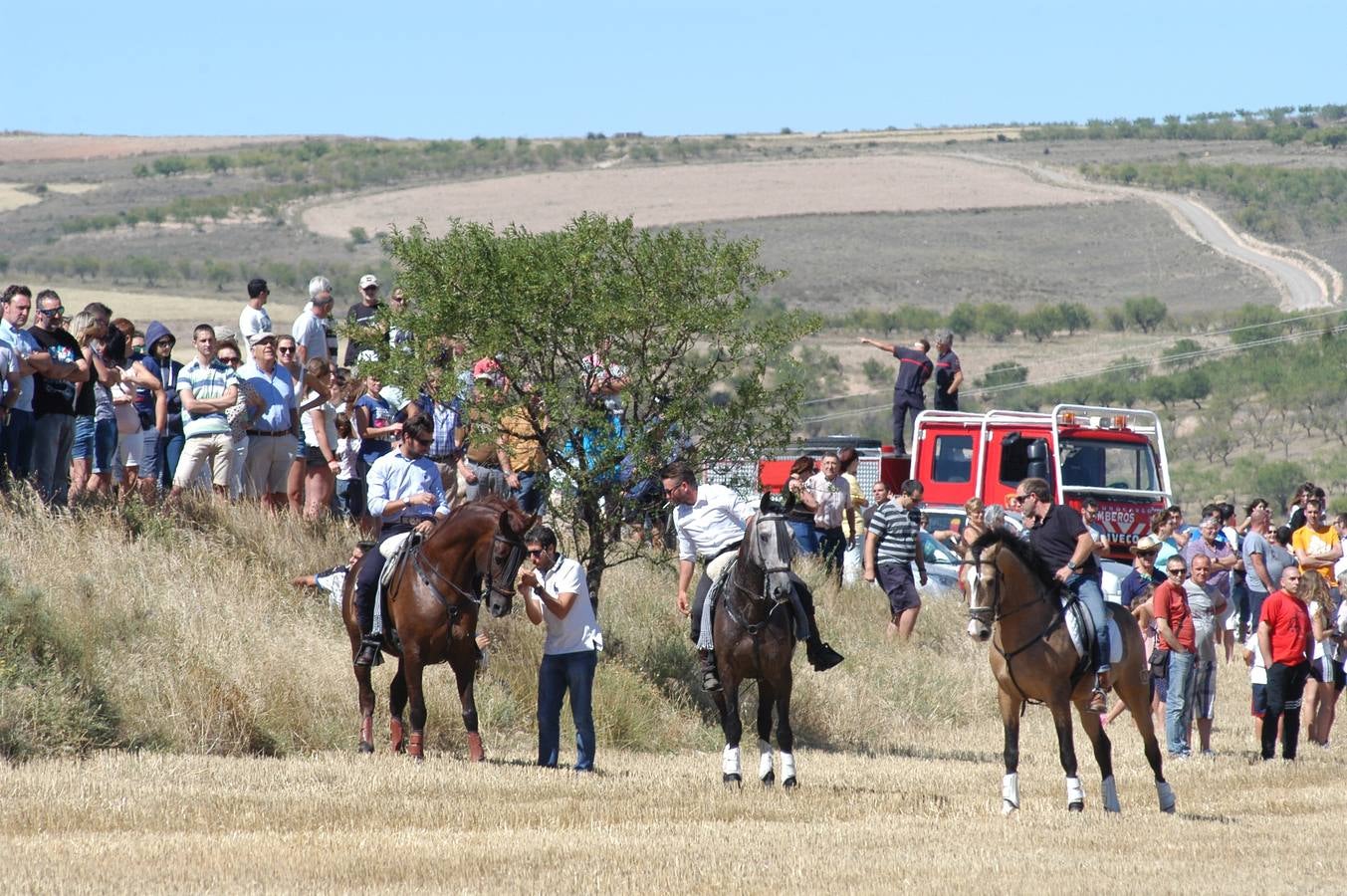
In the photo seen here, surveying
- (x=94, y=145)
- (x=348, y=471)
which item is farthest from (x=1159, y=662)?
(x=94, y=145)

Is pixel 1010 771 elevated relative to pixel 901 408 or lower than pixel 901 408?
lower

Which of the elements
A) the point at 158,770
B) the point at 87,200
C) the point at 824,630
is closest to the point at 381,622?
the point at 158,770

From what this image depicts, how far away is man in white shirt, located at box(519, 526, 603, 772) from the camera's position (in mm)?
14664

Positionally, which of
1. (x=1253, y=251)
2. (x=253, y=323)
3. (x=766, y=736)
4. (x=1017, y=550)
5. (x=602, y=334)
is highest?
(x=602, y=334)

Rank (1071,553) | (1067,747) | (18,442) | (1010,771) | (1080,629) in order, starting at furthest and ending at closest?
1. (18,442)
2. (1071,553)
3. (1080,629)
4. (1067,747)
5. (1010,771)

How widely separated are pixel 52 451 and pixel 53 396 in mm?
536

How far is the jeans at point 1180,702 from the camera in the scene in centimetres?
1753

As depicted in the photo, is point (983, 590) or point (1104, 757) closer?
point (983, 590)

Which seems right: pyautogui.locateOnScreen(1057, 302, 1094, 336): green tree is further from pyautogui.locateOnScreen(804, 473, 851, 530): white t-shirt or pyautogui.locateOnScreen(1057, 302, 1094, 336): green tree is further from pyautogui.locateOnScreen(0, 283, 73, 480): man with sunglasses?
pyautogui.locateOnScreen(0, 283, 73, 480): man with sunglasses

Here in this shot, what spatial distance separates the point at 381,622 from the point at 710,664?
258cm

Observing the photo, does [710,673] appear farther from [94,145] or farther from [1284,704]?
[94,145]

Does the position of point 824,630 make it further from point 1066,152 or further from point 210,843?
point 1066,152

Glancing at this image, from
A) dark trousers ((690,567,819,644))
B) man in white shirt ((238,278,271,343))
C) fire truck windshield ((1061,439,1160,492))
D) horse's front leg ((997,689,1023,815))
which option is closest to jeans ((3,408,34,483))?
man in white shirt ((238,278,271,343))

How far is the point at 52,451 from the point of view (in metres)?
16.6
